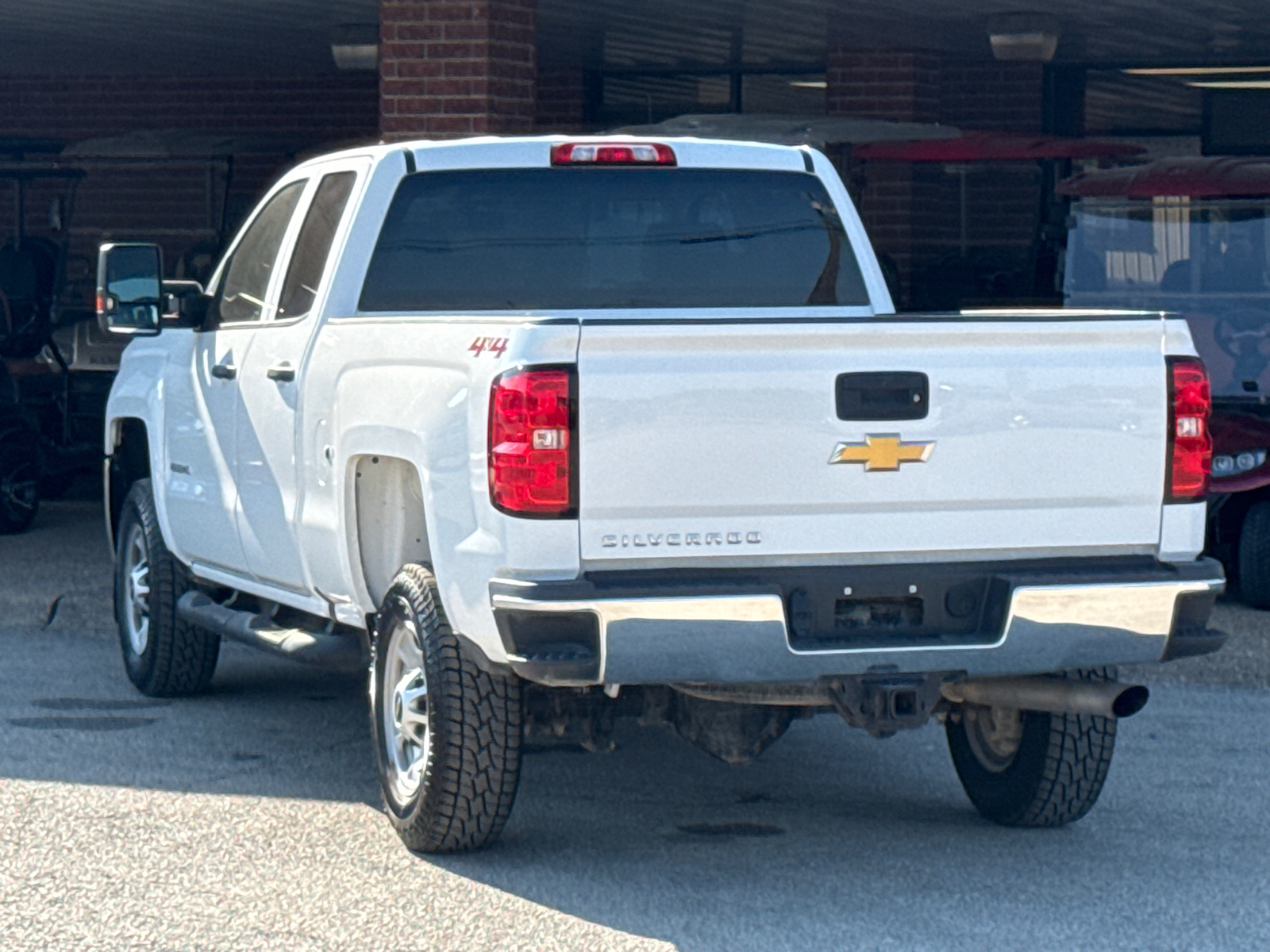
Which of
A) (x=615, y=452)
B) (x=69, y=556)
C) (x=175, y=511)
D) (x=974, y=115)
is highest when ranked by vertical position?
(x=974, y=115)

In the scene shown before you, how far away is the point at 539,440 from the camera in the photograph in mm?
5512

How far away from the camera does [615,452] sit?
5.54 metres

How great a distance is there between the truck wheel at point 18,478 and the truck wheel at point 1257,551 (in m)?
7.30

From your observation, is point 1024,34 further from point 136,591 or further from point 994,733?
point 994,733

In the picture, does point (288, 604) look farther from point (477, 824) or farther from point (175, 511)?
point (477, 824)

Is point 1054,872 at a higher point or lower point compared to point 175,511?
lower

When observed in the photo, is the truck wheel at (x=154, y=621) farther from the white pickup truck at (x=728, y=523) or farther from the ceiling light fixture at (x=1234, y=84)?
the ceiling light fixture at (x=1234, y=84)

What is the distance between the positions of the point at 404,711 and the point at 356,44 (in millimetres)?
12129

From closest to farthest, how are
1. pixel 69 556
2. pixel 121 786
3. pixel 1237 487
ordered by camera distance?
pixel 121 786 → pixel 1237 487 → pixel 69 556

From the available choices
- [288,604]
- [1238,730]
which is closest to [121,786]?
[288,604]

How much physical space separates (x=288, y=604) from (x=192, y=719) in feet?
3.57

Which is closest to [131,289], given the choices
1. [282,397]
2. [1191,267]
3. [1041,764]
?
[282,397]

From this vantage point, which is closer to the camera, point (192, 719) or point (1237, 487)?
point (192, 719)

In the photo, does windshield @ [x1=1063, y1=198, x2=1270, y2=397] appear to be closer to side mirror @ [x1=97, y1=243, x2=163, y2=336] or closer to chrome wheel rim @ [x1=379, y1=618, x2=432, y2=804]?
side mirror @ [x1=97, y1=243, x2=163, y2=336]
